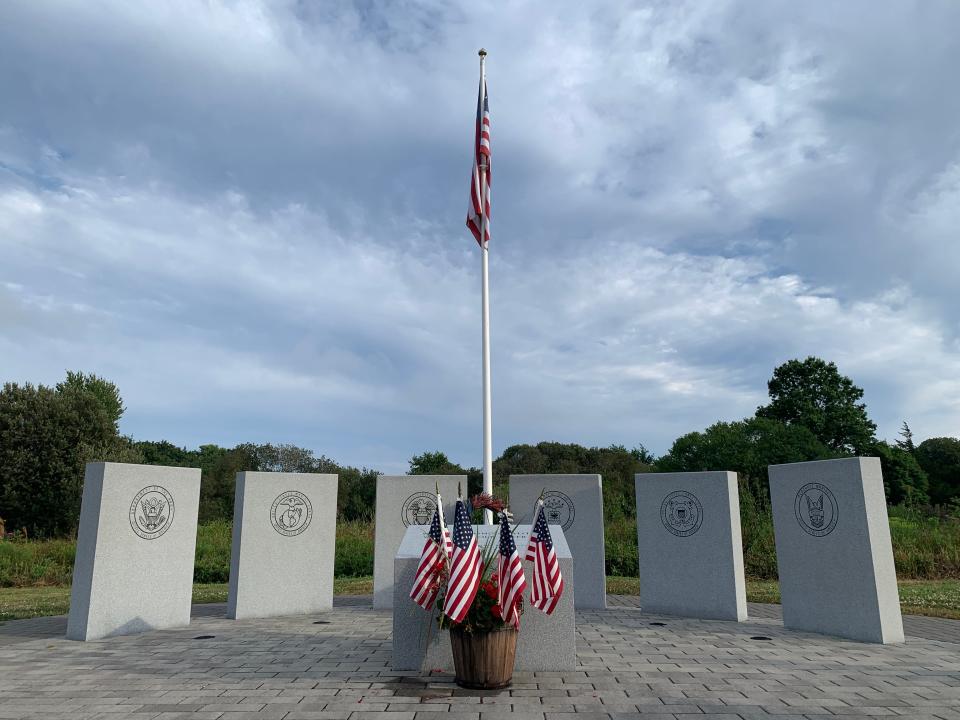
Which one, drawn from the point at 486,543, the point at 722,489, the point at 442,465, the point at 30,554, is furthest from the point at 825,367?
the point at 30,554

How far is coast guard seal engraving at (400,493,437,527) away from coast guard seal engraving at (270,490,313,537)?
1804 mm

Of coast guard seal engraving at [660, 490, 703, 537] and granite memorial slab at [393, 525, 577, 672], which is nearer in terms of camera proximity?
granite memorial slab at [393, 525, 577, 672]

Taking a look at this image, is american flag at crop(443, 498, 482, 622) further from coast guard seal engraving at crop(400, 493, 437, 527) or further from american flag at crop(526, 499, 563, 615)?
coast guard seal engraving at crop(400, 493, 437, 527)

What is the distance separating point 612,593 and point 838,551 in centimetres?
554

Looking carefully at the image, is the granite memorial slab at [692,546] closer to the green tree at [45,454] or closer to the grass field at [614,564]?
the grass field at [614,564]

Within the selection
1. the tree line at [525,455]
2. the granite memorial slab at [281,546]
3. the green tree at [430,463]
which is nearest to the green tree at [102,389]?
the tree line at [525,455]

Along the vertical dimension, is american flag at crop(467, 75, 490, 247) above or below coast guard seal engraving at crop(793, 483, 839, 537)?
above

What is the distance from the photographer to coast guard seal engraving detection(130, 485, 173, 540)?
9.37 m

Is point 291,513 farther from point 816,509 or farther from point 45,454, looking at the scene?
point 45,454

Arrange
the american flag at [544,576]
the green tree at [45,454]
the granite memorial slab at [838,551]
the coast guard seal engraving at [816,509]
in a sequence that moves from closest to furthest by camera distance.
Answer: the american flag at [544,576] → the granite memorial slab at [838,551] → the coast guard seal engraving at [816,509] → the green tree at [45,454]

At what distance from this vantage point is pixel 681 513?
10.6 meters

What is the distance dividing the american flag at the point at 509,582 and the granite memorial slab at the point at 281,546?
19.6 feet

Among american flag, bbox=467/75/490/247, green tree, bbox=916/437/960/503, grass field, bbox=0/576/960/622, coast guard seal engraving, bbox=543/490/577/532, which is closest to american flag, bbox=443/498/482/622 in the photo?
coast guard seal engraving, bbox=543/490/577/532

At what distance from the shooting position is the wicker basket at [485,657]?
19.2ft
